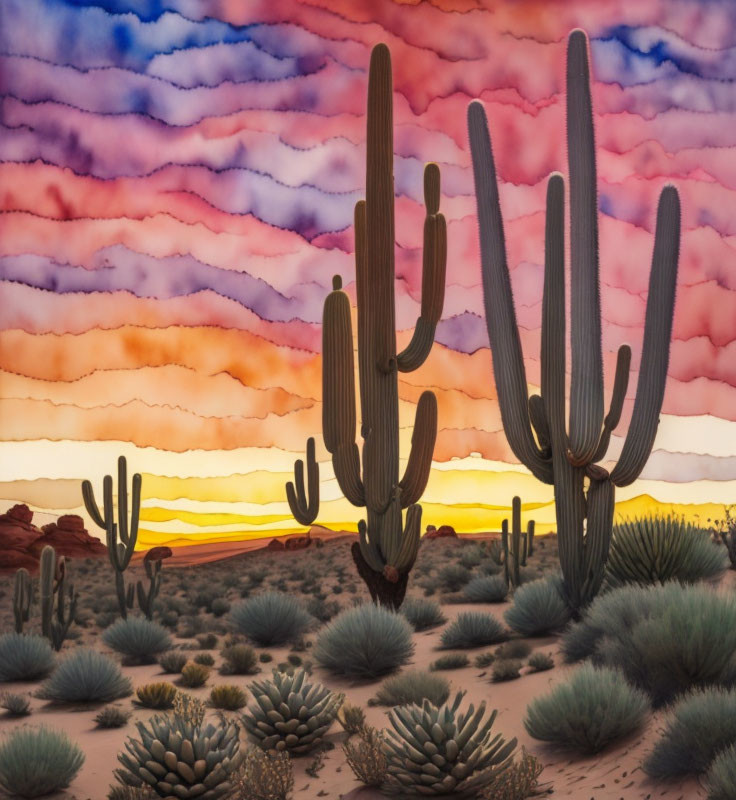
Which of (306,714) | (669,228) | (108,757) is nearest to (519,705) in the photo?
(306,714)

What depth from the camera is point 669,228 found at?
42.0 ft

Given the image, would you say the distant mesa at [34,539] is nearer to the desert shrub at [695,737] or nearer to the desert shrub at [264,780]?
the desert shrub at [264,780]

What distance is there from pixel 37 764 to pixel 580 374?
24.9ft

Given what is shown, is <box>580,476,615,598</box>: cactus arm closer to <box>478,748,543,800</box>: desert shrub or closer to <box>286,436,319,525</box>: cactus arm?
<box>478,748,543,800</box>: desert shrub

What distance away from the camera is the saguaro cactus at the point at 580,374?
12125 millimetres

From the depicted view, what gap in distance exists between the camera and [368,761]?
8281 mm

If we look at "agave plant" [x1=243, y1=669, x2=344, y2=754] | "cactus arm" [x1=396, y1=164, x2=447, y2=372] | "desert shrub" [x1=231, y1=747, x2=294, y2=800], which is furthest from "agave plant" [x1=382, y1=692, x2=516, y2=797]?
"cactus arm" [x1=396, y1=164, x2=447, y2=372]

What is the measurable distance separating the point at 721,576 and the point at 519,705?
513cm

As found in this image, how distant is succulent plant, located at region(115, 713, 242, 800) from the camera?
329 inches

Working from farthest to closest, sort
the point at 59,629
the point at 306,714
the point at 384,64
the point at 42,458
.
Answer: the point at 42,458
the point at 59,629
the point at 384,64
the point at 306,714

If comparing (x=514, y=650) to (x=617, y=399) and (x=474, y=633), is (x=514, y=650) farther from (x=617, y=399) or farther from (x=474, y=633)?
(x=617, y=399)

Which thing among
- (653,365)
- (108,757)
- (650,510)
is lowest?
(108,757)

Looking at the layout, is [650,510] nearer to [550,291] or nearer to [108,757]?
[550,291]

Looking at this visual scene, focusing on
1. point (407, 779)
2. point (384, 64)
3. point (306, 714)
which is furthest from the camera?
point (384, 64)
